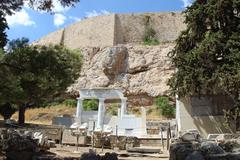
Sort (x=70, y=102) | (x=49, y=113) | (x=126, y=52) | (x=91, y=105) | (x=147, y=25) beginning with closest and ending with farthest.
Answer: (x=91, y=105)
(x=49, y=113)
(x=70, y=102)
(x=126, y=52)
(x=147, y=25)

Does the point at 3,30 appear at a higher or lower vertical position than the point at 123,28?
lower

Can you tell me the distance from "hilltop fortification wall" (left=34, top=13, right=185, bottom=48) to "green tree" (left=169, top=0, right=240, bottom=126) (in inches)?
1225

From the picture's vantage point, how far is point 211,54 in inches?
801

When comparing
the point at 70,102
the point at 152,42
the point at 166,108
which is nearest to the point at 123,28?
the point at 152,42

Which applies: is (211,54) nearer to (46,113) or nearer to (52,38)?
(46,113)

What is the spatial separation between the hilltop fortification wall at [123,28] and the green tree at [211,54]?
31.1 metres

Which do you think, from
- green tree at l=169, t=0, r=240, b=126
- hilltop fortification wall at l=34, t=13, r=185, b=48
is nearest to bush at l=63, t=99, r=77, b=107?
hilltop fortification wall at l=34, t=13, r=185, b=48

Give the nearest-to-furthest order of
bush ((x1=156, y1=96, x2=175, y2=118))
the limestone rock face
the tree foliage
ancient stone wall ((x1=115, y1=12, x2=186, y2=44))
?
1. the tree foliage
2. bush ((x1=156, y1=96, x2=175, y2=118))
3. the limestone rock face
4. ancient stone wall ((x1=115, y1=12, x2=186, y2=44))

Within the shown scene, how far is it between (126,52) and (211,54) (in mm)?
28361

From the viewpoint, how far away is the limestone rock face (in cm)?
4678

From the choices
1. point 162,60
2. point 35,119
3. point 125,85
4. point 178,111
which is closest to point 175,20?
point 162,60

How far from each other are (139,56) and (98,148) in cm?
2960

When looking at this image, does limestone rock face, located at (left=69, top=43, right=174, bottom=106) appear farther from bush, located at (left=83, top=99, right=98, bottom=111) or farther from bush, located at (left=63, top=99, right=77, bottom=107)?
bush, located at (left=83, top=99, right=98, bottom=111)

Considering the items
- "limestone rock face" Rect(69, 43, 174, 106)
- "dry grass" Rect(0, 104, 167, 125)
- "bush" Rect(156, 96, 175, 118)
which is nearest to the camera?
"bush" Rect(156, 96, 175, 118)
